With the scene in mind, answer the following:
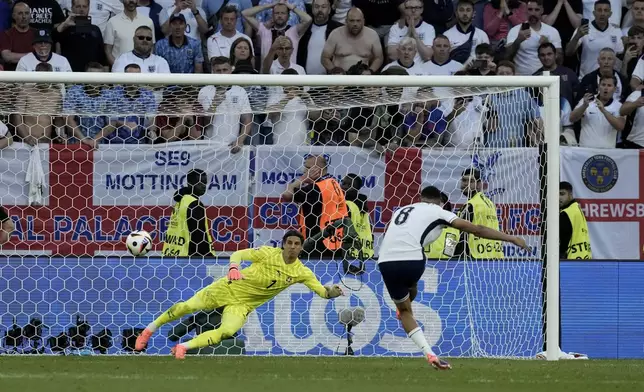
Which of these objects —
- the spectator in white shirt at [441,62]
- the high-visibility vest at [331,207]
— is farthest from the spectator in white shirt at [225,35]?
the high-visibility vest at [331,207]

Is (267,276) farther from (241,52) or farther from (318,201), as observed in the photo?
(241,52)

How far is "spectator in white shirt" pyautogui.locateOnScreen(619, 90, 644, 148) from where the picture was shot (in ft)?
56.7

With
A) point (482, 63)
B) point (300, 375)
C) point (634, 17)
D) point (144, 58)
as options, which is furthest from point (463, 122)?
point (300, 375)

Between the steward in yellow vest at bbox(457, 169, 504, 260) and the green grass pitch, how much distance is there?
7.07 ft

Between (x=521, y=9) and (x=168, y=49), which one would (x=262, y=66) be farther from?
(x=521, y=9)

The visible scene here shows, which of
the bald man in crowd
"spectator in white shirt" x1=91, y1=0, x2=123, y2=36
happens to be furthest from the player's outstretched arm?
"spectator in white shirt" x1=91, y1=0, x2=123, y2=36

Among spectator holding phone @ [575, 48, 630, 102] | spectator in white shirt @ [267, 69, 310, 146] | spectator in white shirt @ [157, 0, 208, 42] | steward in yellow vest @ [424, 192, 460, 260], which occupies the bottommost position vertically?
steward in yellow vest @ [424, 192, 460, 260]

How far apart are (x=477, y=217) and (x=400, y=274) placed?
309cm

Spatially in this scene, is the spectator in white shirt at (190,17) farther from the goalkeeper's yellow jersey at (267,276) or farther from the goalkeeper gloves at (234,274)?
the goalkeeper gloves at (234,274)

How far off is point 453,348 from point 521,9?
6.58 meters

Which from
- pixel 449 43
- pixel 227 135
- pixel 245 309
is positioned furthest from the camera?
pixel 449 43

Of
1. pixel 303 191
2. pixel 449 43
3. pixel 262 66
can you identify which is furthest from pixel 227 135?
pixel 449 43

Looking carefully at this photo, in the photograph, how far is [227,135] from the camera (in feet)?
48.7

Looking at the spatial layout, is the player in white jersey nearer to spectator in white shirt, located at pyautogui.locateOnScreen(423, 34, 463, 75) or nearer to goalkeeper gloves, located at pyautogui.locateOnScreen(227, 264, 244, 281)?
goalkeeper gloves, located at pyautogui.locateOnScreen(227, 264, 244, 281)
